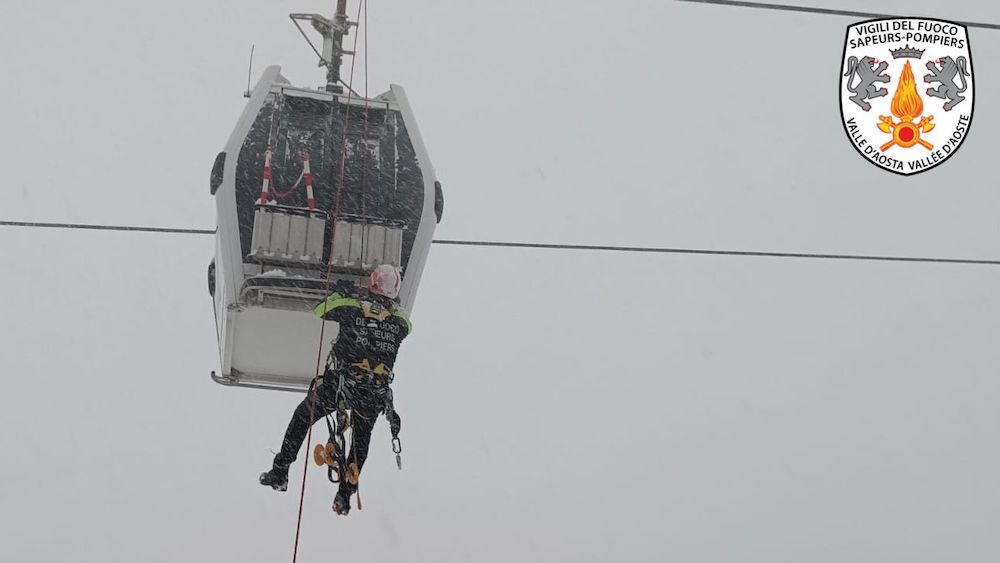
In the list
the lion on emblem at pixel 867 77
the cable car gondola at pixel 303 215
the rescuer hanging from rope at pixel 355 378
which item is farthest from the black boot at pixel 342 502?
the lion on emblem at pixel 867 77

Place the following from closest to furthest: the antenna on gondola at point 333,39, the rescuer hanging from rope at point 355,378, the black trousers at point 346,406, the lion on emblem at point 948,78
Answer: the rescuer hanging from rope at point 355,378
the black trousers at point 346,406
the antenna on gondola at point 333,39
the lion on emblem at point 948,78

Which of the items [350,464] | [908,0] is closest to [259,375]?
[350,464]

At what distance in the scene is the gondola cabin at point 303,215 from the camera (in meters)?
10.5

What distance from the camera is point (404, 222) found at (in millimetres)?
10844

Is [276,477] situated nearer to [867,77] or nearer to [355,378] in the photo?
[355,378]

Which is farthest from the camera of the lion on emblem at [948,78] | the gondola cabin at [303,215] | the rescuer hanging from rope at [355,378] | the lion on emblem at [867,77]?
the lion on emblem at [867,77]

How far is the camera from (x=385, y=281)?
1009cm

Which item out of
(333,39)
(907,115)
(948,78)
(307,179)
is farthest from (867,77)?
(307,179)

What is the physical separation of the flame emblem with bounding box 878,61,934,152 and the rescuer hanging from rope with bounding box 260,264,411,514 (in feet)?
31.3

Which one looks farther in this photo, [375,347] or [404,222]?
[404,222]

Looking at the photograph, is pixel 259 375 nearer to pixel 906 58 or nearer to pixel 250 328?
pixel 250 328

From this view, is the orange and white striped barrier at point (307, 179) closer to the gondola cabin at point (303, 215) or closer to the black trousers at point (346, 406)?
the gondola cabin at point (303, 215)

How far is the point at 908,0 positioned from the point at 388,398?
2612 inches

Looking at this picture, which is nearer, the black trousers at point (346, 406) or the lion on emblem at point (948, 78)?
the black trousers at point (346, 406)
